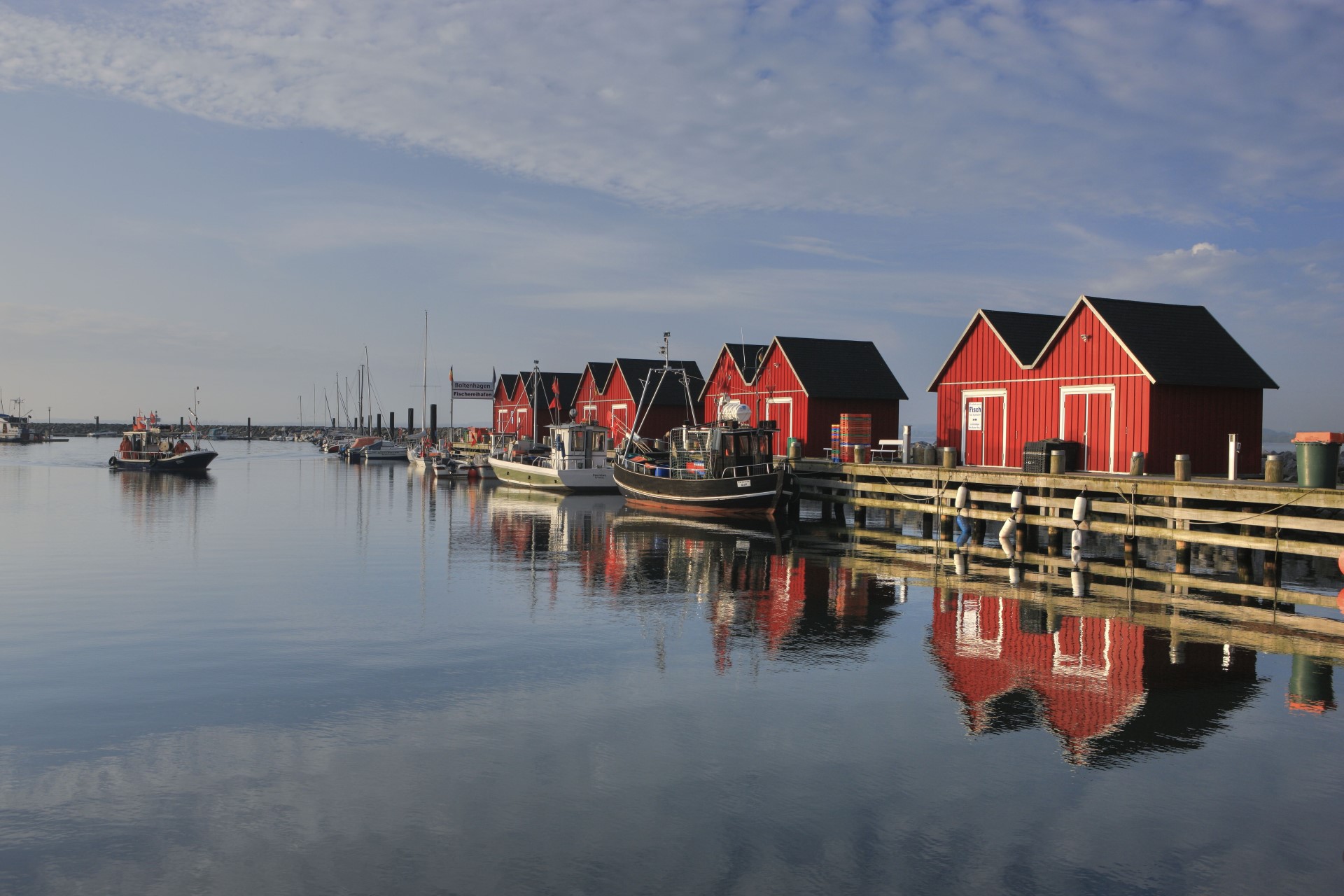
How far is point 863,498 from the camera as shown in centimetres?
3725

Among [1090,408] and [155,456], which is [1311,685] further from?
[155,456]

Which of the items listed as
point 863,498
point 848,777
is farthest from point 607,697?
point 863,498

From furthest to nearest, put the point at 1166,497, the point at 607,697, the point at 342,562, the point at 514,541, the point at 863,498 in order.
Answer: the point at 863,498 → the point at 514,541 → the point at 342,562 → the point at 1166,497 → the point at 607,697

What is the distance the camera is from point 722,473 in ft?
126

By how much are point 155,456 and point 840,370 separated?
170ft

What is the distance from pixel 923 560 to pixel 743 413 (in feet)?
45.3

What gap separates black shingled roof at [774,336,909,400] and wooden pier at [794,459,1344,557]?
630cm

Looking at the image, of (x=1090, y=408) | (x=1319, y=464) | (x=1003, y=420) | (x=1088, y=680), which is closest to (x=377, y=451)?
(x=1003, y=420)

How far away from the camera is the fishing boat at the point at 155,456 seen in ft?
236

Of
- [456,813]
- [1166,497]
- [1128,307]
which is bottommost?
[456,813]

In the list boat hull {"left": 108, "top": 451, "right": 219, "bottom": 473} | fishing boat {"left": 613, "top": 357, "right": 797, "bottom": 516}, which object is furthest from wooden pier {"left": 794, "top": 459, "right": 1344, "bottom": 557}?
boat hull {"left": 108, "top": 451, "right": 219, "bottom": 473}

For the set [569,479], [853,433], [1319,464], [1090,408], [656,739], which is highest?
[1090,408]

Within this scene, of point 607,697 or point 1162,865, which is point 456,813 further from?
point 1162,865

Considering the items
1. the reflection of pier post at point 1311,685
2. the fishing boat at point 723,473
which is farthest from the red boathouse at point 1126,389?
the reflection of pier post at point 1311,685
